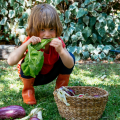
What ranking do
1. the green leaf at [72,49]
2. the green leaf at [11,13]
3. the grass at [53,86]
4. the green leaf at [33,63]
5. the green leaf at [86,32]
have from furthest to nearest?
the green leaf at [11,13], the green leaf at [72,49], the green leaf at [86,32], the grass at [53,86], the green leaf at [33,63]

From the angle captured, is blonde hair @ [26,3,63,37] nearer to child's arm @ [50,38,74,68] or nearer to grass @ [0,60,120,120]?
child's arm @ [50,38,74,68]

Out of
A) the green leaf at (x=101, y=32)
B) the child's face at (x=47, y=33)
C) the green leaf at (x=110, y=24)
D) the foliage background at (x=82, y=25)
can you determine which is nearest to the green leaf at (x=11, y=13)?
the foliage background at (x=82, y=25)

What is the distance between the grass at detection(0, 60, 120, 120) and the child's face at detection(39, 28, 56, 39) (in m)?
0.65

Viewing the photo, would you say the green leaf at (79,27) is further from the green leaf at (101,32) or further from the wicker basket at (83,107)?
the wicker basket at (83,107)

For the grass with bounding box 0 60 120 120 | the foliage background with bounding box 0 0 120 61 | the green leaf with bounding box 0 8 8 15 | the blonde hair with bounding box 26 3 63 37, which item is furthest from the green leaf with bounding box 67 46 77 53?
the blonde hair with bounding box 26 3 63 37

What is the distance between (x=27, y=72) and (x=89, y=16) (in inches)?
125

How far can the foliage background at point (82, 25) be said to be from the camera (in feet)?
14.0

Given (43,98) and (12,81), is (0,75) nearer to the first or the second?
(12,81)

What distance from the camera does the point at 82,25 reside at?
4.31 m

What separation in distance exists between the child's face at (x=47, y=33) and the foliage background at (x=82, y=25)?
242 cm

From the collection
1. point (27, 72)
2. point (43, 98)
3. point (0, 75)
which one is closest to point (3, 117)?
point (27, 72)

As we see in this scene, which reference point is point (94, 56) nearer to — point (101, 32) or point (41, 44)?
point (101, 32)

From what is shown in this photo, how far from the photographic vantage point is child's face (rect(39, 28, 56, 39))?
1.79 meters

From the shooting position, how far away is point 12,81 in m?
2.68
